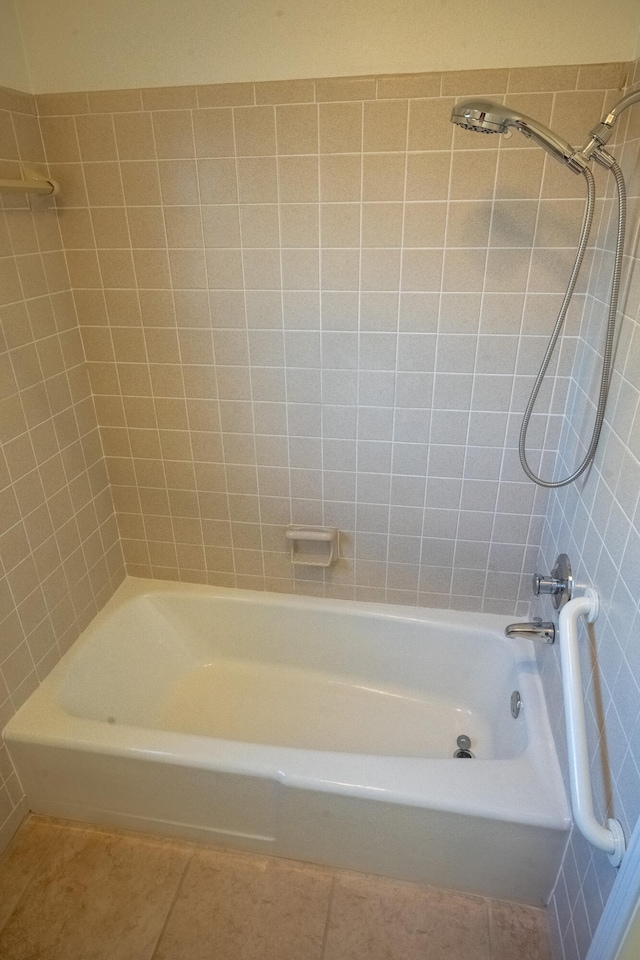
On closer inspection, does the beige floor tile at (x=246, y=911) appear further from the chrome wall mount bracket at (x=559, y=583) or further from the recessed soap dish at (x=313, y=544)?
the chrome wall mount bracket at (x=559, y=583)

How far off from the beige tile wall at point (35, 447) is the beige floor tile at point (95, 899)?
0.19 meters

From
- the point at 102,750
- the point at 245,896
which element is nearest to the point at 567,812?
the point at 245,896

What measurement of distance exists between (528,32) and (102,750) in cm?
207

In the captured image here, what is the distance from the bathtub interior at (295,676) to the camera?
1843 millimetres

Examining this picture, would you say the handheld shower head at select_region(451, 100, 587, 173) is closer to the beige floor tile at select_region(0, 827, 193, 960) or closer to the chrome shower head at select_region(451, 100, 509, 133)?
the chrome shower head at select_region(451, 100, 509, 133)

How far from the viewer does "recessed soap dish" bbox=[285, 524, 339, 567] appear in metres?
1.91

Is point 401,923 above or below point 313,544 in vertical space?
below

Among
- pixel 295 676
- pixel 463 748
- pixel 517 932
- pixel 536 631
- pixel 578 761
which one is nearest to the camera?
pixel 578 761

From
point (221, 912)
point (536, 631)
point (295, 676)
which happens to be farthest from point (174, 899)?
point (536, 631)

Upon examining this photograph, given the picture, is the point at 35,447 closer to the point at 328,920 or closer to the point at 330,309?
the point at 330,309

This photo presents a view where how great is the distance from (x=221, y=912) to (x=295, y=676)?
0.76m

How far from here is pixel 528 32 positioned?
1.29m

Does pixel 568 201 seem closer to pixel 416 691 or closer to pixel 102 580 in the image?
pixel 416 691

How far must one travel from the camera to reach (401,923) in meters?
1.45
